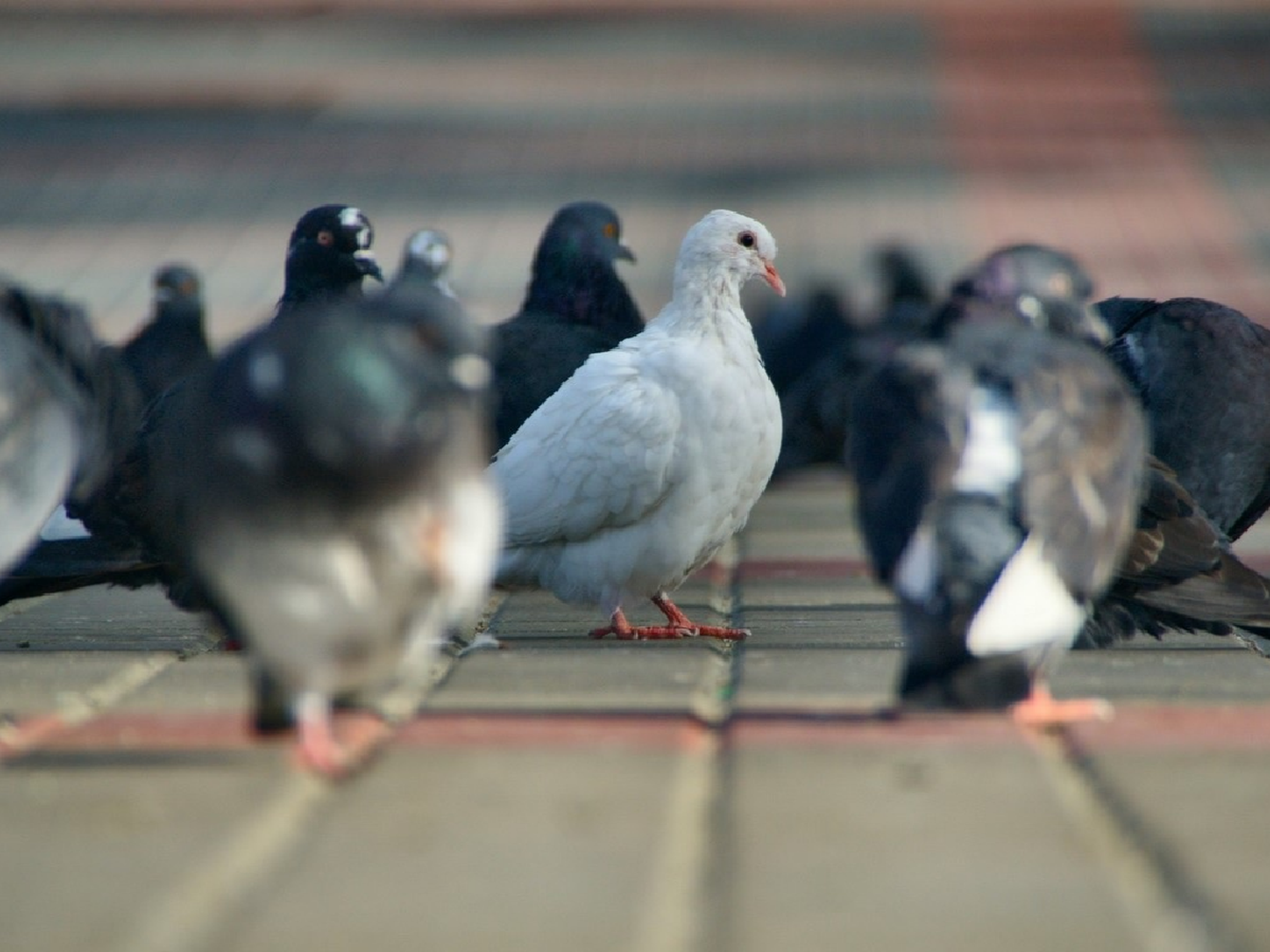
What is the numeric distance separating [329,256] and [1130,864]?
3169mm

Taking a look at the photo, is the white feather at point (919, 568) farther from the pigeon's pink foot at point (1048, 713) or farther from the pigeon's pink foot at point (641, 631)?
the pigeon's pink foot at point (641, 631)

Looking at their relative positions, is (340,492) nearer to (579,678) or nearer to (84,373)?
(579,678)

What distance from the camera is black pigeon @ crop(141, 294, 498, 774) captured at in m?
2.88

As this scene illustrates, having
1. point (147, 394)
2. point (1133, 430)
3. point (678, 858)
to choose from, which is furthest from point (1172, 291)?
point (678, 858)

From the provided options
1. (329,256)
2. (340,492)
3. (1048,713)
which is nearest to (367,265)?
(329,256)

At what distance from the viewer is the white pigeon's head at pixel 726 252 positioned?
5062mm

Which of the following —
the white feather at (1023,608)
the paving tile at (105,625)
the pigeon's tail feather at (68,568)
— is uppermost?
the white feather at (1023,608)

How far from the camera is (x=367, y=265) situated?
5.09 metres

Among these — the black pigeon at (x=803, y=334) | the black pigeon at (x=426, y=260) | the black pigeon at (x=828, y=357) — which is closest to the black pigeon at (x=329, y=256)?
the black pigeon at (x=426, y=260)

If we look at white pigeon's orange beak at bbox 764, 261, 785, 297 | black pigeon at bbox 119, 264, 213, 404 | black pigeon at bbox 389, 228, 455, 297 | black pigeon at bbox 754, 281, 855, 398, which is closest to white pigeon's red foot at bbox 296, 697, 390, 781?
white pigeon's orange beak at bbox 764, 261, 785, 297

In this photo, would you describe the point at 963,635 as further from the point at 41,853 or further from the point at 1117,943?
the point at 41,853

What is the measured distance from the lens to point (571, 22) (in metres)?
23.1

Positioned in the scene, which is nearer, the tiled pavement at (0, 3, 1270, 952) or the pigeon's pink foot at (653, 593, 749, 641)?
the tiled pavement at (0, 3, 1270, 952)

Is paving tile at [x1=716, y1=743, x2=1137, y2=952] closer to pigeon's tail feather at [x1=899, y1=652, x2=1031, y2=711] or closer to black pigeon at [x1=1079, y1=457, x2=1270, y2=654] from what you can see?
pigeon's tail feather at [x1=899, y1=652, x2=1031, y2=711]
